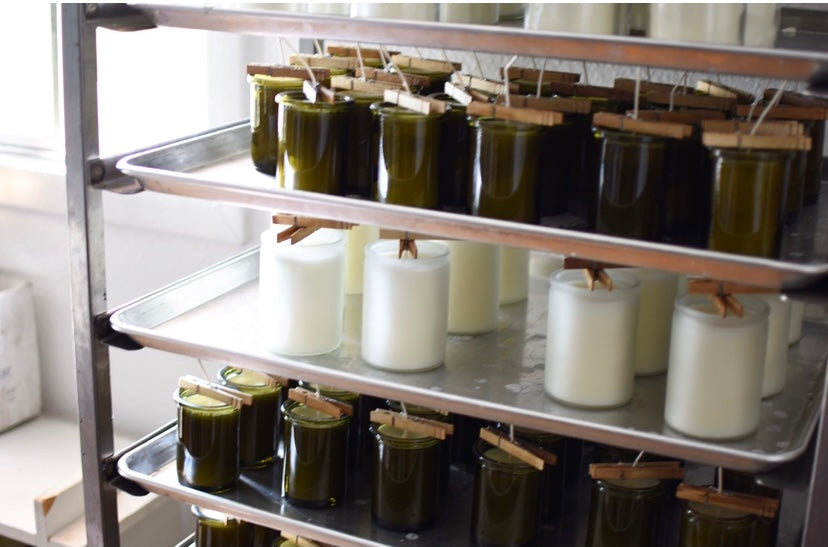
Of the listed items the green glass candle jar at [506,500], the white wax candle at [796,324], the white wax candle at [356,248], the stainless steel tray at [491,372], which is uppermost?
the white wax candle at [356,248]

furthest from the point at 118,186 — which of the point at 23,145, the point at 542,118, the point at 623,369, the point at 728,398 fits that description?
the point at 23,145

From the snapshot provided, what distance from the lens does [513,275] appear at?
1.81 meters

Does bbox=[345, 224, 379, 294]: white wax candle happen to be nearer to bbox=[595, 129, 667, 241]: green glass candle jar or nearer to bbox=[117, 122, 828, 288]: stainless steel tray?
bbox=[117, 122, 828, 288]: stainless steel tray

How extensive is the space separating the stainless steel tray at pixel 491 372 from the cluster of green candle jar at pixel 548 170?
9.2 inches

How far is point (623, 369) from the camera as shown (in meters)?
1.48

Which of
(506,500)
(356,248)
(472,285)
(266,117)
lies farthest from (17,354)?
(506,500)

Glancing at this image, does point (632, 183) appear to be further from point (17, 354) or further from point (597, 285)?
point (17, 354)

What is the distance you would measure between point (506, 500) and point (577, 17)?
0.66m

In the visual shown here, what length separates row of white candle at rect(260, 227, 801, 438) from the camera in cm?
139

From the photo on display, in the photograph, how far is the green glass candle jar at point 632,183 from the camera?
135 centimetres

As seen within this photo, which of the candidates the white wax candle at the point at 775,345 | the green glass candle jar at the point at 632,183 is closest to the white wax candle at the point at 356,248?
the green glass candle jar at the point at 632,183

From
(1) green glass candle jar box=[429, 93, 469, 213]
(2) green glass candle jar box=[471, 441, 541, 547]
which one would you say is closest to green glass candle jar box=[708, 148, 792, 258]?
(1) green glass candle jar box=[429, 93, 469, 213]

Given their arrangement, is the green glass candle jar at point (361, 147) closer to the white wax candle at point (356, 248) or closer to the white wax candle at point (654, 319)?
the white wax candle at point (356, 248)

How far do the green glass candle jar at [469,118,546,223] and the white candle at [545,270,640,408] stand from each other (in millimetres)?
130
